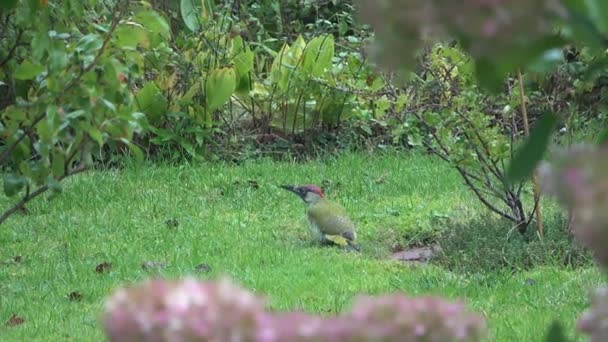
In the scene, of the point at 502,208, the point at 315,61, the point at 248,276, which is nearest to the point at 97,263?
the point at 248,276

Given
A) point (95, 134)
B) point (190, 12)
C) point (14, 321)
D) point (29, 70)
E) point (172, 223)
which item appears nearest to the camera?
point (95, 134)

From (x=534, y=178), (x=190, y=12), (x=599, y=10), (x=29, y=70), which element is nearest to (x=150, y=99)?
(x=190, y=12)

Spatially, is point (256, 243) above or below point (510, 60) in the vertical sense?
below

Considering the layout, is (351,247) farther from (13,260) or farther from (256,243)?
(13,260)

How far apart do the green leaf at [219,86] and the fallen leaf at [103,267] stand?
3.75 meters

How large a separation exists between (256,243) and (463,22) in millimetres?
5944

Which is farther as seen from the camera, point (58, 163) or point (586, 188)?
point (58, 163)

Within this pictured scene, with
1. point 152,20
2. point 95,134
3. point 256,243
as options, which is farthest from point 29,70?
point 256,243

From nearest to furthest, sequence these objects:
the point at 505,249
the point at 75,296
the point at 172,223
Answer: the point at 75,296
the point at 505,249
the point at 172,223

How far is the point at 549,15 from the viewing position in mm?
1247

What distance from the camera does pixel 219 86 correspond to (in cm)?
1013

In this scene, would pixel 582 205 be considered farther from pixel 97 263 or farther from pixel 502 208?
pixel 502 208

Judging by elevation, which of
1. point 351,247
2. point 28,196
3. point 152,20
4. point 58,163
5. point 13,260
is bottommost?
point 13,260

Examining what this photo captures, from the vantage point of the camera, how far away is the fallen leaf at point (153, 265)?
642 centimetres
